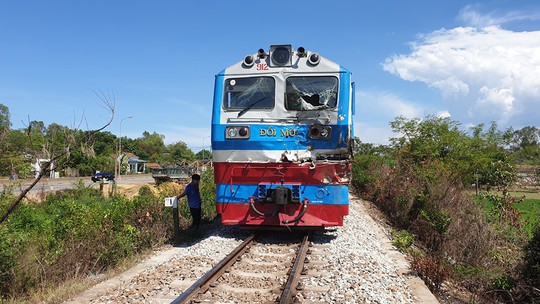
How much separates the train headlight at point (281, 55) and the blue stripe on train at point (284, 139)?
134 centimetres

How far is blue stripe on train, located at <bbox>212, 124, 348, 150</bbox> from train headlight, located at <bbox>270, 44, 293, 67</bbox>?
134 cm

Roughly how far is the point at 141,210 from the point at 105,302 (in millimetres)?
A: 5214

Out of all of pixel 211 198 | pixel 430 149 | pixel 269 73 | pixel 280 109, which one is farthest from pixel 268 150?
pixel 430 149

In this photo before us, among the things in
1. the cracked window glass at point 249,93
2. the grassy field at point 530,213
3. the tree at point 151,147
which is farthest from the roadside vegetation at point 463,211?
the tree at point 151,147

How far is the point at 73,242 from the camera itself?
759 centimetres

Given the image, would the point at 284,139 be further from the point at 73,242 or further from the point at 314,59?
the point at 73,242

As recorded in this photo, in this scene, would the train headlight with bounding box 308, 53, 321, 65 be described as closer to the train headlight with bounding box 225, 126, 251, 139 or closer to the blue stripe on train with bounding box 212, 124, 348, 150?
the blue stripe on train with bounding box 212, 124, 348, 150

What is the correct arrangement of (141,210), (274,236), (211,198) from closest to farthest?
(274,236) → (141,210) → (211,198)

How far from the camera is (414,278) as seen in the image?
20.6ft

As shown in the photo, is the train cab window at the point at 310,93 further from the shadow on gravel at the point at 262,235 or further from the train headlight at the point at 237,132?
the shadow on gravel at the point at 262,235

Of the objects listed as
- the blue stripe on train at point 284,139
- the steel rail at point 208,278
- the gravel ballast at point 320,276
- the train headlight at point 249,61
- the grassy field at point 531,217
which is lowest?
the gravel ballast at point 320,276

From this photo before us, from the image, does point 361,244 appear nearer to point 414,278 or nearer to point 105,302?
point 414,278

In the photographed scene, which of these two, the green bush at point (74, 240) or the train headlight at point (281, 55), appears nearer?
the green bush at point (74, 240)

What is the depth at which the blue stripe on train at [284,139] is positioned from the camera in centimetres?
820
